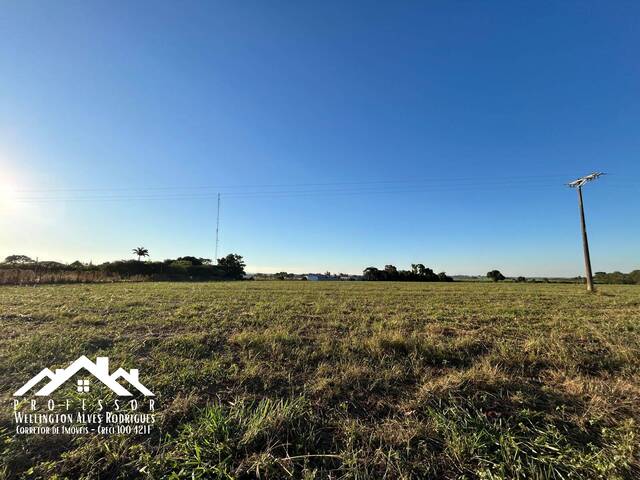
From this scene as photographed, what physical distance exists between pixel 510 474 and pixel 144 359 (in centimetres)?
504

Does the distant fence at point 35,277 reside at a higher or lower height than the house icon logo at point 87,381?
higher

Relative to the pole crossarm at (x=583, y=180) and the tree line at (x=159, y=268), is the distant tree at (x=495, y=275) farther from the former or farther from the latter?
the tree line at (x=159, y=268)

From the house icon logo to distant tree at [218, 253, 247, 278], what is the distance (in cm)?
6660

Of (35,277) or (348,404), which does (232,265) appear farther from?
(348,404)

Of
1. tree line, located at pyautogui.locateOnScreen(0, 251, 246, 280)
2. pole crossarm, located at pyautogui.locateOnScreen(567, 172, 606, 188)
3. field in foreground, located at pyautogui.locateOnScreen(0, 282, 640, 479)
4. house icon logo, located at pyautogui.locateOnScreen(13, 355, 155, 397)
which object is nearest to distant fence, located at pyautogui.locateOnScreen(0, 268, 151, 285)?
tree line, located at pyautogui.locateOnScreen(0, 251, 246, 280)

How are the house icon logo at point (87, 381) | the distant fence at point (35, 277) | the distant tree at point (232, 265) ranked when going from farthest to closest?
the distant tree at point (232, 265), the distant fence at point (35, 277), the house icon logo at point (87, 381)

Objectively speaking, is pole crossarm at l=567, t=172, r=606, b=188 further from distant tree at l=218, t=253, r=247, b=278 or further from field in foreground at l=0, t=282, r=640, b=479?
distant tree at l=218, t=253, r=247, b=278

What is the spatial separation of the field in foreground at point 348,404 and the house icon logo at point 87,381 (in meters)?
0.17

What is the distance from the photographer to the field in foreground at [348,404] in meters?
2.40

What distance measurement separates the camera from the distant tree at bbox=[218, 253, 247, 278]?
69838 millimetres

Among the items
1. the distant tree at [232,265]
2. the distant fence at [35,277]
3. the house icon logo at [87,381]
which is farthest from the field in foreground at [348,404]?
the distant tree at [232,265]

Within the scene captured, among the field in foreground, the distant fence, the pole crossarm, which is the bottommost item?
the field in foreground

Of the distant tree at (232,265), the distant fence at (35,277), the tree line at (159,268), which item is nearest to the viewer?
the distant fence at (35,277)

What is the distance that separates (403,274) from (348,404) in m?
74.4
